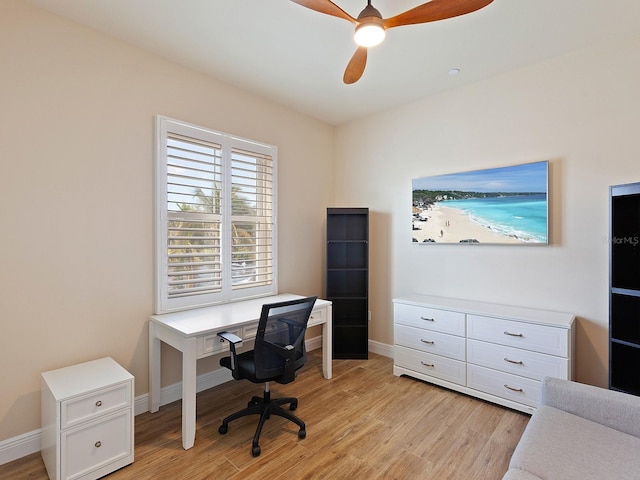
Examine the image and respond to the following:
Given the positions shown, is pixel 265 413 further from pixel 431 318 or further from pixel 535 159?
pixel 535 159

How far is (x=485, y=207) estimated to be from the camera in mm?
3018

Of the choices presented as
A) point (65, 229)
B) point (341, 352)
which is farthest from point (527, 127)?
point (65, 229)

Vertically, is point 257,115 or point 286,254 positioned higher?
point 257,115

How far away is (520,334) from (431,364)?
840mm

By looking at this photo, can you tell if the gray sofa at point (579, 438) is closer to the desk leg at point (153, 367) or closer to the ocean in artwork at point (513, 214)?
the ocean in artwork at point (513, 214)

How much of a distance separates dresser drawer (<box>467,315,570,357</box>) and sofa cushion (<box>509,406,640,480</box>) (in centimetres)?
81

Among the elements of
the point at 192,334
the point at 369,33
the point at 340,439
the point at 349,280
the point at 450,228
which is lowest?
the point at 340,439

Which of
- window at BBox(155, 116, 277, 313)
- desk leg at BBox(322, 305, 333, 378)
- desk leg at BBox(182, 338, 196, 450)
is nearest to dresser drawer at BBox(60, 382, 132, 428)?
desk leg at BBox(182, 338, 196, 450)

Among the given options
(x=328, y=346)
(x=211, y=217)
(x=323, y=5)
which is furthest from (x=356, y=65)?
(x=328, y=346)

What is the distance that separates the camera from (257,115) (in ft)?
11.1

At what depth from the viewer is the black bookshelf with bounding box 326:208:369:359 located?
3.76m

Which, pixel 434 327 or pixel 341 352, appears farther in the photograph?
pixel 341 352

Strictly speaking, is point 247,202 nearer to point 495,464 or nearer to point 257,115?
point 257,115

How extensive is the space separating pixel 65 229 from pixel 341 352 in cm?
289
